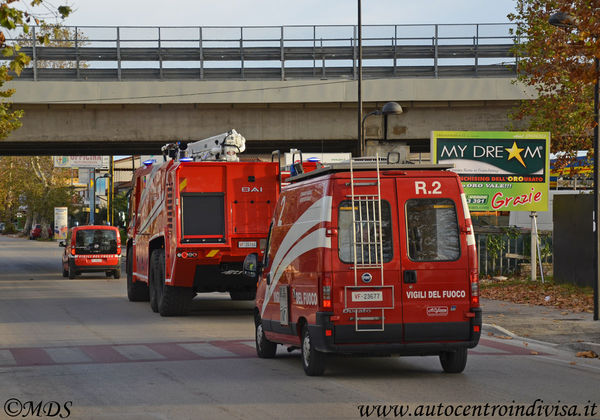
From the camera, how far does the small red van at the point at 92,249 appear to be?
1406 inches

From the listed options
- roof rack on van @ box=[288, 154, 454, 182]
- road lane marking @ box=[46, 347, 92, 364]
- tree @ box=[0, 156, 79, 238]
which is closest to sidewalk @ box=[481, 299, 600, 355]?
roof rack on van @ box=[288, 154, 454, 182]

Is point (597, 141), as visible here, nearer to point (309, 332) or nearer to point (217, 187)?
point (217, 187)

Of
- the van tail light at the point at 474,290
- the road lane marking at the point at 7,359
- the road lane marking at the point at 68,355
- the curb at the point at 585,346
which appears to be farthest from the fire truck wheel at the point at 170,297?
the van tail light at the point at 474,290

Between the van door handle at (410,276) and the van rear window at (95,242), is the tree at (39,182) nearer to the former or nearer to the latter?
the van rear window at (95,242)

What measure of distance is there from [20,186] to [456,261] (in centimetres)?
10357

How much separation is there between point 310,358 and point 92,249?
2569 cm

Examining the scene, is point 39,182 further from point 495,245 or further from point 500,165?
point 500,165

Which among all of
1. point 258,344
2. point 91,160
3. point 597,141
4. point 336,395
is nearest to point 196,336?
point 258,344

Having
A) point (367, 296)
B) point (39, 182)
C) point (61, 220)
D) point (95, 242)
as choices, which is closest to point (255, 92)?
point (95, 242)

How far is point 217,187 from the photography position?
1962 centimetres

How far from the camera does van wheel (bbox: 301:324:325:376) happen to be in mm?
11203

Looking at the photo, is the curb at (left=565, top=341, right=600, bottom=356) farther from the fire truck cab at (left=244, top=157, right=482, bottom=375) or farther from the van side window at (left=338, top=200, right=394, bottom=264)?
the van side window at (left=338, top=200, right=394, bottom=264)

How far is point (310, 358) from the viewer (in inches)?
445

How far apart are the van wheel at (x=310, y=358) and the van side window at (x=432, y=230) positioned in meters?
1.51
